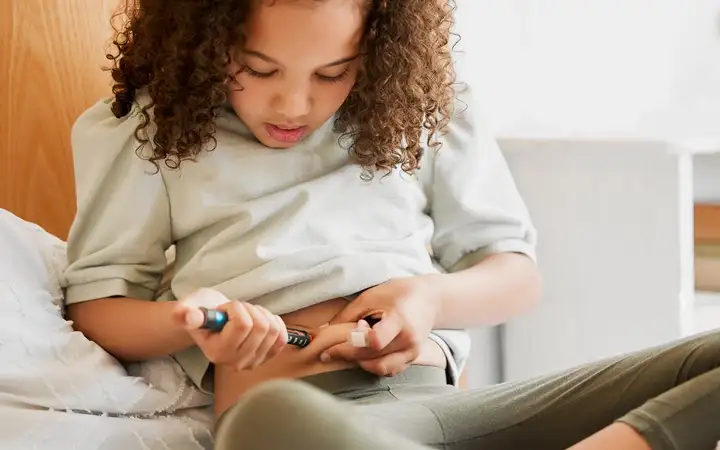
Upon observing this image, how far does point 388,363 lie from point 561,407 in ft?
0.55

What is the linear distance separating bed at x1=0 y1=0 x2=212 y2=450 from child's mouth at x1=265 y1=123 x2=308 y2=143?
245 mm

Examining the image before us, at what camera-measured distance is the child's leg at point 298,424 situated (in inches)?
21.6

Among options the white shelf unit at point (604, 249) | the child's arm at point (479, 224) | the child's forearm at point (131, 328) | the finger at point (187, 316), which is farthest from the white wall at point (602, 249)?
the finger at point (187, 316)

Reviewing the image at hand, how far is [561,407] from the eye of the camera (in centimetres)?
74

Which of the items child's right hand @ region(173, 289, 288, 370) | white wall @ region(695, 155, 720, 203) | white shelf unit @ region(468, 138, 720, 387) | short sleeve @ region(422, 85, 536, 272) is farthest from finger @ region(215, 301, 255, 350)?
white wall @ region(695, 155, 720, 203)

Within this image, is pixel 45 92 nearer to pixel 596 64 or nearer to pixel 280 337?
pixel 280 337

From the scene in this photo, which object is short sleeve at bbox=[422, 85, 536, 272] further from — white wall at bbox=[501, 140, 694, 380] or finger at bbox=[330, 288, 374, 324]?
white wall at bbox=[501, 140, 694, 380]

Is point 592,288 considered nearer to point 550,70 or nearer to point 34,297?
point 550,70

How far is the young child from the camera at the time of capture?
30.5 inches

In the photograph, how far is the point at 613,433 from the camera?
0.63 meters

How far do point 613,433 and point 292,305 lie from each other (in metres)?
0.34

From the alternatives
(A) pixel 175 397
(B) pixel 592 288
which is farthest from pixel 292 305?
(B) pixel 592 288

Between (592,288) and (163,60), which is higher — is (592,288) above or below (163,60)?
below

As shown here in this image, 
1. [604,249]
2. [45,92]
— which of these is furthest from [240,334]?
[604,249]
